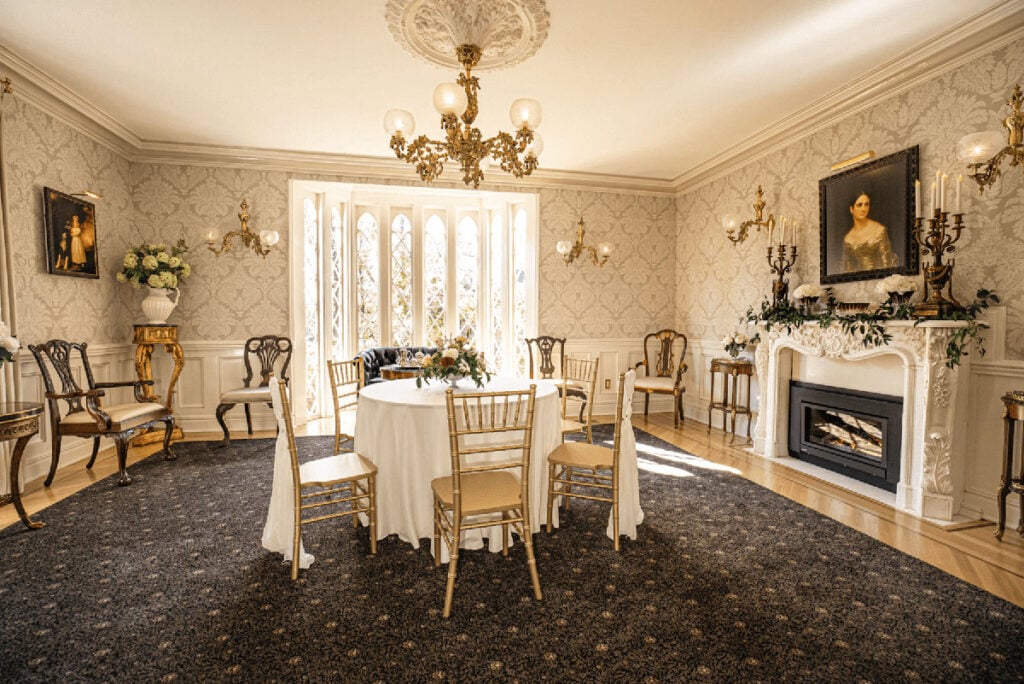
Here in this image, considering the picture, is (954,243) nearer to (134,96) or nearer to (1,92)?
(134,96)

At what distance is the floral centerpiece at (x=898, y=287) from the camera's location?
356 centimetres

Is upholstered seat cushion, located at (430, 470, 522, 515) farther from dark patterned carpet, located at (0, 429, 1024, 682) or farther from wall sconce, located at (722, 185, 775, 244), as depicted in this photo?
wall sconce, located at (722, 185, 775, 244)

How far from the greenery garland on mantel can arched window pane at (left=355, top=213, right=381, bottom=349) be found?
478 centimetres

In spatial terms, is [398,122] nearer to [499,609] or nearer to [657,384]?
[499,609]

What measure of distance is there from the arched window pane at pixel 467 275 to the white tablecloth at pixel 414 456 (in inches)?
162

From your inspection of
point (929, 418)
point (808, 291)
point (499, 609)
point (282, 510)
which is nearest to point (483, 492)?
point (499, 609)

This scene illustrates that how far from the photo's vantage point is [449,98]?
2.74 meters

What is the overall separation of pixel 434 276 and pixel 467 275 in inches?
18.9

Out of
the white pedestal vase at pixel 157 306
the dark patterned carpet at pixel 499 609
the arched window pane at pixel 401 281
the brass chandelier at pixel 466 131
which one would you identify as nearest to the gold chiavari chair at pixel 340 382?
the dark patterned carpet at pixel 499 609

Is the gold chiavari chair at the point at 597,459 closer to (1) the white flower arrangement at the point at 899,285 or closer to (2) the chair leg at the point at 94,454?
(1) the white flower arrangement at the point at 899,285

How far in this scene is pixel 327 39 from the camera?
340 cm

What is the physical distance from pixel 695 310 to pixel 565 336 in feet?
5.84

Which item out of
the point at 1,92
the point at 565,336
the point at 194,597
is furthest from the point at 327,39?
the point at 565,336

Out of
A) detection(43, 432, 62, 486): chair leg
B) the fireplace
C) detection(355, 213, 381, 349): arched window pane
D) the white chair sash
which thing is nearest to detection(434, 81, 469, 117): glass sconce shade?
the white chair sash
